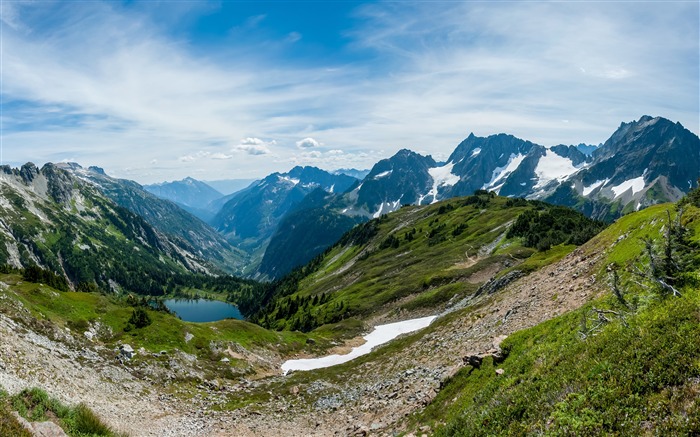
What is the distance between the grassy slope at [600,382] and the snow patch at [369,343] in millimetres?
45094

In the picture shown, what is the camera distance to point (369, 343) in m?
78.1

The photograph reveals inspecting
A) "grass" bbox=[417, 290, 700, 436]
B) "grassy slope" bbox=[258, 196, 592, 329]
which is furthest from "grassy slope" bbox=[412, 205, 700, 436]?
"grassy slope" bbox=[258, 196, 592, 329]

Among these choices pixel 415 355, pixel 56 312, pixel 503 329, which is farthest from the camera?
pixel 56 312

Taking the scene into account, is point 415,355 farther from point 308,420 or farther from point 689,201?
point 689,201

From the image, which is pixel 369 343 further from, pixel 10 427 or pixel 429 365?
pixel 10 427

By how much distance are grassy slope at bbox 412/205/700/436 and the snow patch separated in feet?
148

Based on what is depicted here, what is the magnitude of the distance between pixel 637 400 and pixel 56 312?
5866cm

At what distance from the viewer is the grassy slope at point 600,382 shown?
1156 cm

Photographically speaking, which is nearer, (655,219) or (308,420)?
(655,219)

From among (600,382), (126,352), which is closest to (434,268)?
(126,352)

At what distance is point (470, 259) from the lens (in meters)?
119

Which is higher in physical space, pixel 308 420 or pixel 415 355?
pixel 415 355

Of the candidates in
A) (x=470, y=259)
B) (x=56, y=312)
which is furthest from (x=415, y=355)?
(x=470, y=259)

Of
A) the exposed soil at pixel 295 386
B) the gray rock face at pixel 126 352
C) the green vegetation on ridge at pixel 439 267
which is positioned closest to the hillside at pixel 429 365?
the exposed soil at pixel 295 386
